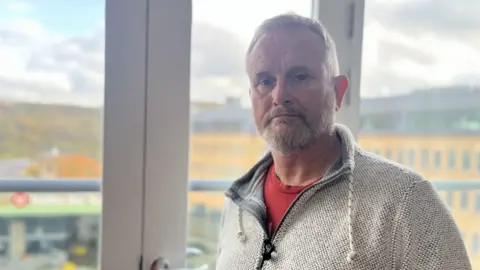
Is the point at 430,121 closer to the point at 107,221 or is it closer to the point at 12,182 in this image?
the point at 107,221

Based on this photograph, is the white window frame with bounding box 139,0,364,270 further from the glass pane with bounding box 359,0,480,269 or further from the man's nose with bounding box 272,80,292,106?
the glass pane with bounding box 359,0,480,269

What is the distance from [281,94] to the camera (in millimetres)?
1138

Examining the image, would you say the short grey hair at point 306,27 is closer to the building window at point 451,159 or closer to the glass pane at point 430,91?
the glass pane at point 430,91

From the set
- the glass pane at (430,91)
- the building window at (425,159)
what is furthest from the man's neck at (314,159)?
the building window at (425,159)

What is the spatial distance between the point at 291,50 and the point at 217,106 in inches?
14.0

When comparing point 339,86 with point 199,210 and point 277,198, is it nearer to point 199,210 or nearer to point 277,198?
point 277,198

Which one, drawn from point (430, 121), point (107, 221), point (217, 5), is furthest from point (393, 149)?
point (107, 221)

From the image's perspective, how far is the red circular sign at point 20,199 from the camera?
52.3 inches

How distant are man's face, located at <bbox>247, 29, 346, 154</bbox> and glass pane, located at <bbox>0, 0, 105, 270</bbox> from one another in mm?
465

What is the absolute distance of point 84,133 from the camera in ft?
4.43

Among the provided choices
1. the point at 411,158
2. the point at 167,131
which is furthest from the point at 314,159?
the point at 411,158

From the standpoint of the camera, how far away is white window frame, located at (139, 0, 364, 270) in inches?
52.7

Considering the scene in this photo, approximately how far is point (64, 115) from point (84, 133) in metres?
0.07

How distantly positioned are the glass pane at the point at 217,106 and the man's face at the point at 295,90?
27 centimetres
